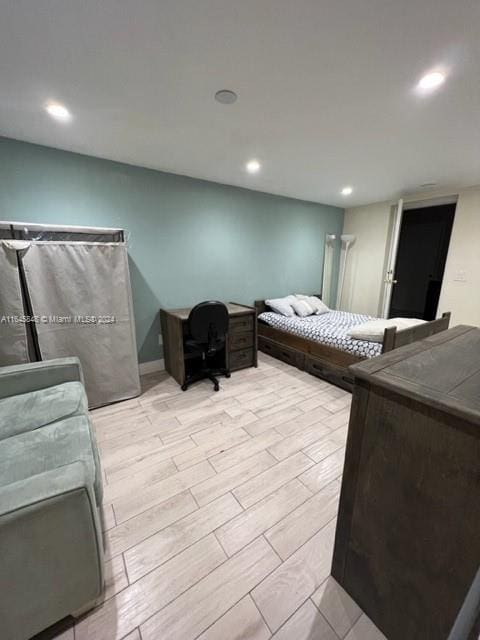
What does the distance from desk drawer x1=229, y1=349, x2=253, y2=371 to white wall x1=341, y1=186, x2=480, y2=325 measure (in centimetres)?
265

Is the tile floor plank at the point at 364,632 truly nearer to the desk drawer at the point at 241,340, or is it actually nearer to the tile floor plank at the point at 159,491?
the tile floor plank at the point at 159,491

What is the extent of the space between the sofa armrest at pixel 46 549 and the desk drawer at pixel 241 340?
2233 mm

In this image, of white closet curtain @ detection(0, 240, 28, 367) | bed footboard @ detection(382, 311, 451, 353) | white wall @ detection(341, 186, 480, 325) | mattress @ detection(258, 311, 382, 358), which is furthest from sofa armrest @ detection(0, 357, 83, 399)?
white wall @ detection(341, 186, 480, 325)

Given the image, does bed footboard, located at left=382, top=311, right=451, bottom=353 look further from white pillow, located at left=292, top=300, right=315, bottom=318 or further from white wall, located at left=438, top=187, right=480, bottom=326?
white pillow, located at left=292, top=300, right=315, bottom=318

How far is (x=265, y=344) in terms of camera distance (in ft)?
Answer: 12.6

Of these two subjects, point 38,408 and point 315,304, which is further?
point 315,304

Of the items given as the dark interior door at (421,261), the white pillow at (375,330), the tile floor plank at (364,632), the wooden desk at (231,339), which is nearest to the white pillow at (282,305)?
the wooden desk at (231,339)

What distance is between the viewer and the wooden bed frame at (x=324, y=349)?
91.9 inches

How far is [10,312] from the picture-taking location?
195 cm

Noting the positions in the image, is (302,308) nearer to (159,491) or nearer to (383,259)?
(383,259)

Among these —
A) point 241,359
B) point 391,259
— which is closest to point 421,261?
point 391,259

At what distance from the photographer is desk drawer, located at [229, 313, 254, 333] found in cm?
307

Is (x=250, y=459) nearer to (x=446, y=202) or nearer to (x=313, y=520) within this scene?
(x=313, y=520)

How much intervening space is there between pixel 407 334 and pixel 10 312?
11.0 ft
